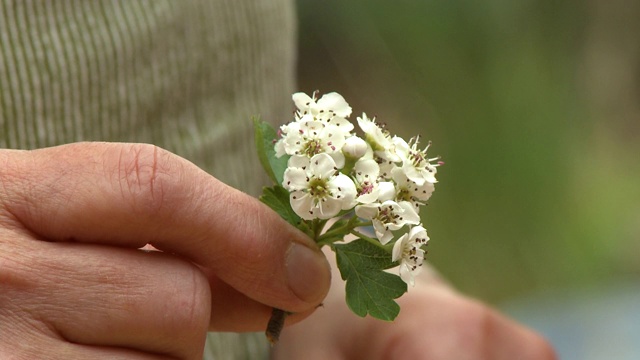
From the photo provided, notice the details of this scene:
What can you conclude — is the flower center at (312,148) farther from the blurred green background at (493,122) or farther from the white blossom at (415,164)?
the blurred green background at (493,122)

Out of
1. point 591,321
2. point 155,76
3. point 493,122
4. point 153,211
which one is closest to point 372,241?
point 153,211

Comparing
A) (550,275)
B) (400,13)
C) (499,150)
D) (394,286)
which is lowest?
(550,275)

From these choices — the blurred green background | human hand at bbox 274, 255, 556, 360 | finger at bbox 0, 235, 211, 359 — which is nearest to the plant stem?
finger at bbox 0, 235, 211, 359

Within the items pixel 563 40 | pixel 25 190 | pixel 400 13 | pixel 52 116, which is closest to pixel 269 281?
pixel 25 190

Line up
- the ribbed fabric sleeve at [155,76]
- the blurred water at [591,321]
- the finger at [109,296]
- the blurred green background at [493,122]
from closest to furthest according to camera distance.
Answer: the finger at [109,296] < the ribbed fabric sleeve at [155,76] < the blurred water at [591,321] < the blurred green background at [493,122]

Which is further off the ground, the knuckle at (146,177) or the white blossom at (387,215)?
the white blossom at (387,215)

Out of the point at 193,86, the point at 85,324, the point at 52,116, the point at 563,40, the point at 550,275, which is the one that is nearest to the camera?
the point at 85,324

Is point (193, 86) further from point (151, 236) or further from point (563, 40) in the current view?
point (563, 40)

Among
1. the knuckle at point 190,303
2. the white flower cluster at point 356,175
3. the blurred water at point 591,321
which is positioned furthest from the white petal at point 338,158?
the blurred water at point 591,321
